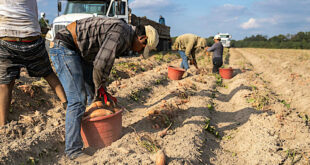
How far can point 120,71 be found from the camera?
6.41m

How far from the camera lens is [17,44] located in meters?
2.66

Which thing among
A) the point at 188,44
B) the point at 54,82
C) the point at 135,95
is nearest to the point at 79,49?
the point at 54,82

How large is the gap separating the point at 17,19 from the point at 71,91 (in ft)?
3.94

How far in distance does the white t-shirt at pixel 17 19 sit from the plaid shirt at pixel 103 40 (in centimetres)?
82

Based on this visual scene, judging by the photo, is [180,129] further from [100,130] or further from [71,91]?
[71,91]

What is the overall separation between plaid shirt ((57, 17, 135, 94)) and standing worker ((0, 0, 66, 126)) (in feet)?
2.70

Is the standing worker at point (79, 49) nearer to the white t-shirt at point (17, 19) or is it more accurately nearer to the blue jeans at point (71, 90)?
the blue jeans at point (71, 90)

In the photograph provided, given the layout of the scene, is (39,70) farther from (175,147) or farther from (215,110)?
(215,110)

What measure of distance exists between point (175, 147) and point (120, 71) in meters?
3.98

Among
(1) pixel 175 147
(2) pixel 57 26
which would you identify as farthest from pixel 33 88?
(2) pixel 57 26

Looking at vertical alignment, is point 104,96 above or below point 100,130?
above

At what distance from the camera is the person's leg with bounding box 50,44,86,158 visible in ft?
7.54

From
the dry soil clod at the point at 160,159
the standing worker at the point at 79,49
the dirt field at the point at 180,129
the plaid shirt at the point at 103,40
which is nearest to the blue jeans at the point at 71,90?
the standing worker at the point at 79,49

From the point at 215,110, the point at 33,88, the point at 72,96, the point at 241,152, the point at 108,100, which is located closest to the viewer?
the point at 72,96
